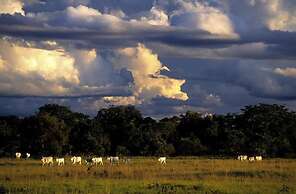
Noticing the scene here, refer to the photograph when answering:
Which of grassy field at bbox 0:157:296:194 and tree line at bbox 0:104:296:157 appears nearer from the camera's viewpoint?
grassy field at bbox 0:157:296:194

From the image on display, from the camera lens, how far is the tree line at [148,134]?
97.4m

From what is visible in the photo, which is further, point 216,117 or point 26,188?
point 216,117

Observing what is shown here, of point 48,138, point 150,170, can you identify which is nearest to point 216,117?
point 48,138

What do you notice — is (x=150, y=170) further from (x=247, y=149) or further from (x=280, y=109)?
(x=280, y=109)

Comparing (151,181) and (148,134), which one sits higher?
(151,181)

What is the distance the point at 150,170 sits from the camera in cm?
5275

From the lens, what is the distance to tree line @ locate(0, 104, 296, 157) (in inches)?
3836

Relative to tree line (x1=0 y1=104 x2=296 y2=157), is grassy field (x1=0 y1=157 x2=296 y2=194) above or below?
above

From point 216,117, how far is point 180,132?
699cm

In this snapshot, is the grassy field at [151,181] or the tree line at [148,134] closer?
the grassy field at [151,181]

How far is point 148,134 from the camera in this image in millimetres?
100500

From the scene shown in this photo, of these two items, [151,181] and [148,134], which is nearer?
[151,181]

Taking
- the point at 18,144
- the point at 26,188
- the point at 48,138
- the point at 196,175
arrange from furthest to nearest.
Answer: the point at 18,144 → the point at 48,138 → the point at 196,175 → the point at 26,188

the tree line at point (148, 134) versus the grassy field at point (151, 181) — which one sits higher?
the grassy field at point (151, 181)
